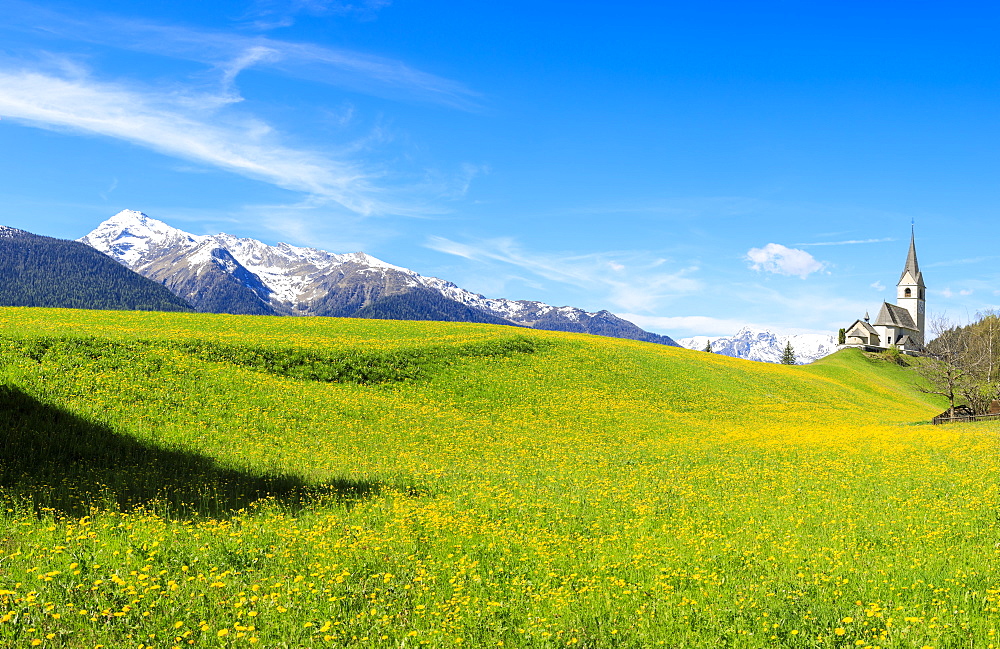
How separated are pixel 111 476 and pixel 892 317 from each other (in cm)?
17346

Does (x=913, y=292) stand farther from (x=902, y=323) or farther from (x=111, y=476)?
(x=111, y=476)

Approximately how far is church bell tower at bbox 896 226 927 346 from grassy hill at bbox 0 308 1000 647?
150m

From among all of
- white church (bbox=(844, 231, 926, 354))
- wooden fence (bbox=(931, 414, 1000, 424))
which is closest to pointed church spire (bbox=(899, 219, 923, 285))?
white church (bbox=(844, 231, 926, 354))

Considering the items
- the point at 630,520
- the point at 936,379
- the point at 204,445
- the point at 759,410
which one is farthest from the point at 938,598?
the point at 936,379

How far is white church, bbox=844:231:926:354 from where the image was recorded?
146m

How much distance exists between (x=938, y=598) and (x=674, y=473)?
1478cm

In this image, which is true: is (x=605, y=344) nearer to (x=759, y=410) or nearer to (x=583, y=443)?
(x=759, y=410)

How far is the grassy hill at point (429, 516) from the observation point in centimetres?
1019

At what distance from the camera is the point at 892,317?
155 meters

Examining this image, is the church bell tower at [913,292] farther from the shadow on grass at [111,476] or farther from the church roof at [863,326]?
the shadow on grass at [111,476]

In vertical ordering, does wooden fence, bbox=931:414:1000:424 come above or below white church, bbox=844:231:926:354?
below

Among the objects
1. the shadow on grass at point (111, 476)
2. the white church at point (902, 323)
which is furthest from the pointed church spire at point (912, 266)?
the shadow on grass at point (111, 476)

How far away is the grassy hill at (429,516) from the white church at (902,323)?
386 feet

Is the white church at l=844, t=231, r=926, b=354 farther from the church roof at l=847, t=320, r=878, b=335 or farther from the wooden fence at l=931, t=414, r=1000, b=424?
the wooden fence at l=931, t=414, r=1000, b=424
